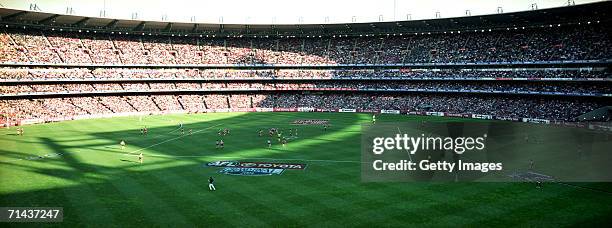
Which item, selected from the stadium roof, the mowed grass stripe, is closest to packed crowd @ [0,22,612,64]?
the stadium roof

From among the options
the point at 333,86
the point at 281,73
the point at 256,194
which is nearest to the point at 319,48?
the point at 281,73

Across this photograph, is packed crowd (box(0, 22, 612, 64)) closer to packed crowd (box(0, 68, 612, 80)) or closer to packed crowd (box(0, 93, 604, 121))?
packed crowd (box(0, 68, 612, 80))

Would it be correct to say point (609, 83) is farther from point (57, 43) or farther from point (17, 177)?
point (57, 43)

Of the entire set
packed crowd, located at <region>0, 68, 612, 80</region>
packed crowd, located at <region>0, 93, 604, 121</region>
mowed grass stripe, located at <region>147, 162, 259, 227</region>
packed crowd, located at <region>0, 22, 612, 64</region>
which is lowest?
mowed grass stripe, located at <region>147, 162, 259, 227</region>

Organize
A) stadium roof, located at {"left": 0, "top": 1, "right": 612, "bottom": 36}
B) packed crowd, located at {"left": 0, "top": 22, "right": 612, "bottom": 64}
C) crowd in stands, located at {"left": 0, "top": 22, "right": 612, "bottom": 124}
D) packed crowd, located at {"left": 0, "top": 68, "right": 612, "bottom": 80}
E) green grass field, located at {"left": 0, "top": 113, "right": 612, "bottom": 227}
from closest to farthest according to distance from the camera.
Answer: green grass field, located at {"left": 0, "top": 113, "right": 612, "bottom": 227} < stadium roof, located at {"left": 0, "top": 1, "right": 612, "bottom": 36} < crowd in stands, located at {"left": 0, "top": 22, "right": 612, "bottom": 124} < packed crowd, located at {"left": 0, "top": 68, "right": 612, "bottom": 80} < packed crowd, located at {"left": 0, "top": 22, "right": 612, "bottom": 64}

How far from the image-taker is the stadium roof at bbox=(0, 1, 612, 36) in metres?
65.5

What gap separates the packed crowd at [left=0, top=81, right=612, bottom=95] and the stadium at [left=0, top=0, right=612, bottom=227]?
0.35 meters

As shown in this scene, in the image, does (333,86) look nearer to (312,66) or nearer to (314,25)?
(312,66)

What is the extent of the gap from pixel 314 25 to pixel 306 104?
638 inches

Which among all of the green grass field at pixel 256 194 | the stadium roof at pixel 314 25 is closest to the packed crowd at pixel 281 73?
the stadium roof at pixel 314 25

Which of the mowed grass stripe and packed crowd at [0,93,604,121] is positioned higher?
packed crowd at [0,93,604,121]

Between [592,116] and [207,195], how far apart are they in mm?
54871

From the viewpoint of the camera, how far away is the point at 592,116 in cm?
5678

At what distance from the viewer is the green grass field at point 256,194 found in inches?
822
